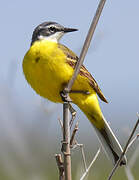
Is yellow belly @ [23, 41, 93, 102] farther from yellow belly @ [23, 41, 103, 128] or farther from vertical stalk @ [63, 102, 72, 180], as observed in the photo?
vertical stalk @ [63, 102, 72, 180]

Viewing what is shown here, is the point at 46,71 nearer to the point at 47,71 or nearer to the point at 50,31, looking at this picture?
the point at 47,71

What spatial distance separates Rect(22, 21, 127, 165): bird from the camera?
3.64 meters

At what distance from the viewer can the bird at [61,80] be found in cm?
364

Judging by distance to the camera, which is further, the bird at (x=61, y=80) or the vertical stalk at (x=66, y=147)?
the bird at (x=61, y=80)

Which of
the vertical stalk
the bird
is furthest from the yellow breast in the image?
the vertical stalk

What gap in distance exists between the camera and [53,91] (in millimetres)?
3740

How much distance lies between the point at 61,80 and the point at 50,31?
1.08m

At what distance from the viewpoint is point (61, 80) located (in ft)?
12.1

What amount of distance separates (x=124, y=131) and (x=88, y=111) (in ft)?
4.88

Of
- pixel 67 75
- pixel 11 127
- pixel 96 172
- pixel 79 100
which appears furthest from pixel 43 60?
pixel 96 172

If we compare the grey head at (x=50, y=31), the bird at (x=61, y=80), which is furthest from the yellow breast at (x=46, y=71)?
the grey head at (x=50, y=31)

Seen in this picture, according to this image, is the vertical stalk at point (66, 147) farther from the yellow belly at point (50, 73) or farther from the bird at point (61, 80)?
the yellow belly at point (50, 73)

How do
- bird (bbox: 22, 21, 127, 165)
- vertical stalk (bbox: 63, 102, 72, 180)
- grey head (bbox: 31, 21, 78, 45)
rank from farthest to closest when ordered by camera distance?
grey head (bbox: 31, 21, 78, 45) < bird (bbox: 22, 21, 127, 165) < vertical stalk (bbox: 63, 102, 72, 180)

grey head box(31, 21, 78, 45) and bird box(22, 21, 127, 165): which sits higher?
grey head box(31, 21, 78, 45)
